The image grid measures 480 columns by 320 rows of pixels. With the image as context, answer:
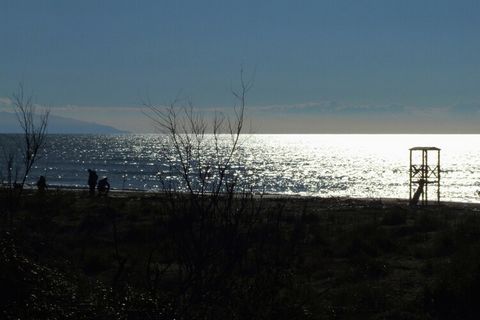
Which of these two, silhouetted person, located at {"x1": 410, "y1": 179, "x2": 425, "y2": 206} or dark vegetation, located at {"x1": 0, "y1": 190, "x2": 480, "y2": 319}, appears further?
silhouetted person, located at {"x1": 410, "y1": 179, "x2": 425, "y2": 206}

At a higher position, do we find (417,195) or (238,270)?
(238,270)

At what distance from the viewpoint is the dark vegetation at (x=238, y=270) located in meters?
7.15

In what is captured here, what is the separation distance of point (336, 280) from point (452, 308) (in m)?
2.71

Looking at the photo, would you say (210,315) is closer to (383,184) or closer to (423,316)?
(423,316)

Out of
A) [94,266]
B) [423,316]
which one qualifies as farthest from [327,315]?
[94,266]

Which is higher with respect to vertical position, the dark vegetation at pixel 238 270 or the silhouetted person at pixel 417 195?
the dark vegetation at pixel 238 270

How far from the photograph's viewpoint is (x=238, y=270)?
27.8ft

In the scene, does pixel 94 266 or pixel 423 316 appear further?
pixel 94 266

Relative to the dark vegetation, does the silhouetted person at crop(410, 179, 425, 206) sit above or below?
below

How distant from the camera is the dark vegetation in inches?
282

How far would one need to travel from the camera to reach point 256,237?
24.6 feet

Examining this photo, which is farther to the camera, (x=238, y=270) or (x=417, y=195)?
(x=417, y=195)

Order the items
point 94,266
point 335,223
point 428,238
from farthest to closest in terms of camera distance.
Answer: point 335,223, point 428,238, point 94,266

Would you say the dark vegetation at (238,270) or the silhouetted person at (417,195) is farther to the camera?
the silhouetted person at (417,195)
